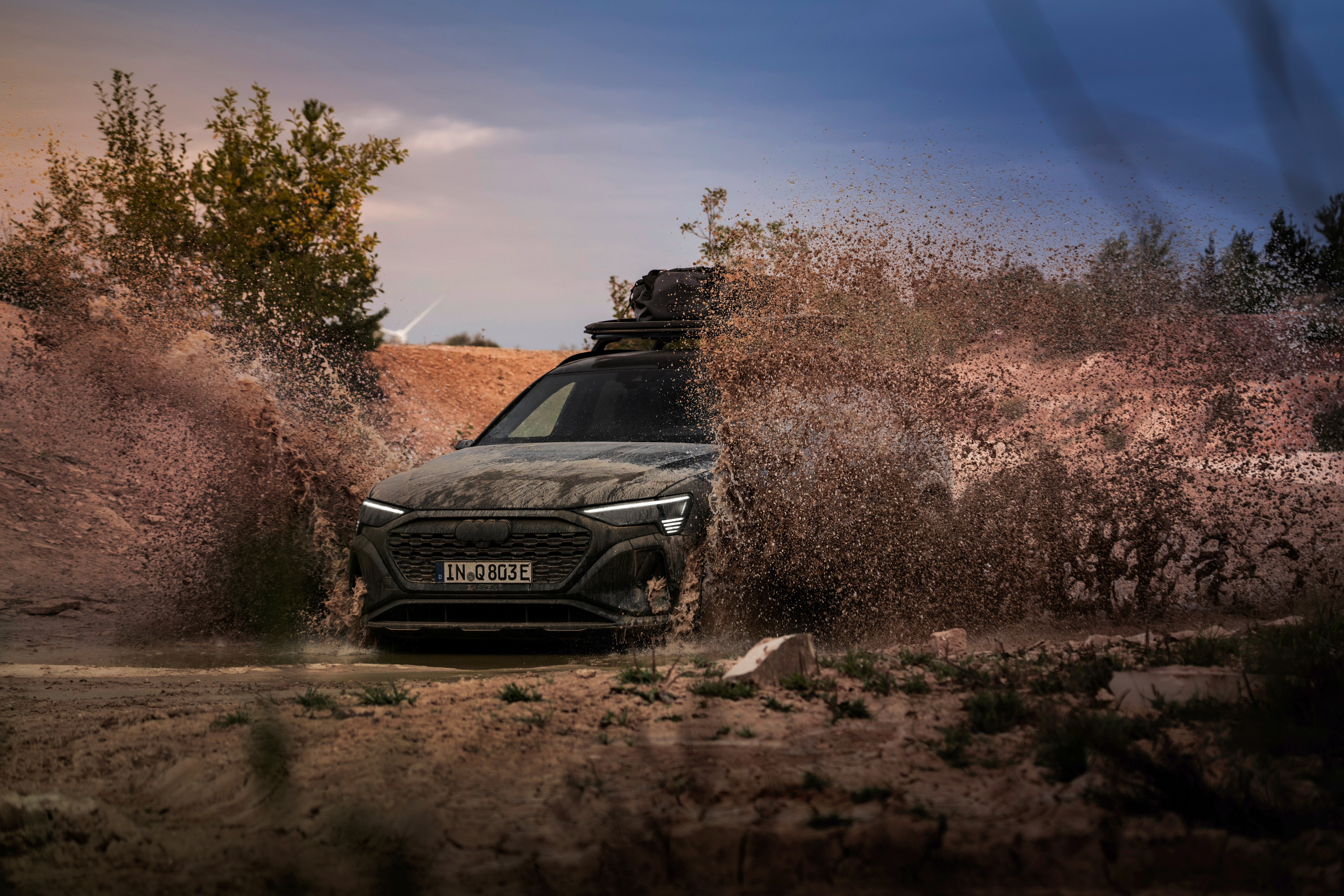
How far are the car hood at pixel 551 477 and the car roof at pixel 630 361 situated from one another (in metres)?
1.01

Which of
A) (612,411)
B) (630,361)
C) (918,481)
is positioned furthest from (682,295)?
(918,481)

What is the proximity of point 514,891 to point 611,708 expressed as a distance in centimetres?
134

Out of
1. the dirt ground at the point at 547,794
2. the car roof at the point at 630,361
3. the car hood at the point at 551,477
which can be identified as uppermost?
the car roof at the point at 630,361

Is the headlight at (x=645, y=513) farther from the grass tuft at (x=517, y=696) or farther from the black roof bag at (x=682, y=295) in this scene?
the black roof bag at (x=682, y=295)

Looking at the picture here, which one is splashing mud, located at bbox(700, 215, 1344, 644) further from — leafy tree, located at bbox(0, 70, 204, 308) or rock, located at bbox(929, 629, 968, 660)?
leafy tree, located at bbox(0, 70, 204, 308)

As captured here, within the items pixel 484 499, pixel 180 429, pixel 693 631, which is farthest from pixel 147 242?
pixel 693 631

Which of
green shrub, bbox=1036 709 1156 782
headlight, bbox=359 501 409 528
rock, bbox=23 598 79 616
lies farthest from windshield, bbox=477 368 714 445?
rock, bbox=23 598 79 616

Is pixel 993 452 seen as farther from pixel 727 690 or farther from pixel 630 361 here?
pixel 727 690

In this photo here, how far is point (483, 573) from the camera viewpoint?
5.13 m

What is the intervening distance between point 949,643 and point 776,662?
1.32m

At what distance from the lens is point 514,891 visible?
2.34 meters

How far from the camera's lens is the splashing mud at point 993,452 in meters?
5.73

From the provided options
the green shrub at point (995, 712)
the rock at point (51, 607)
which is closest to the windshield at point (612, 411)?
the green shrub at point (995, 712)

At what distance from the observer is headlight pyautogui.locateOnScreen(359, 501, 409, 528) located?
5.39 meters
